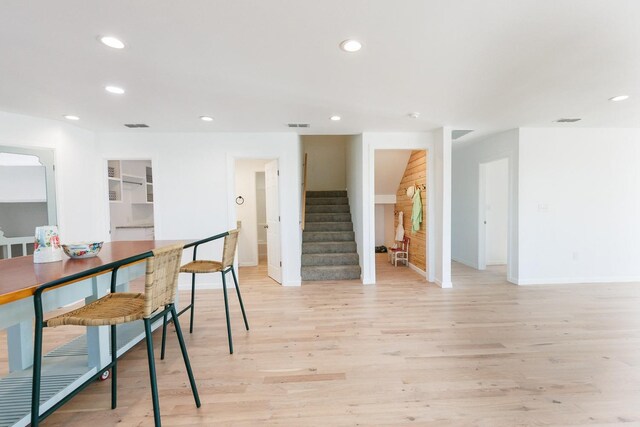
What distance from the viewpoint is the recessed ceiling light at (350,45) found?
1835 millimetres

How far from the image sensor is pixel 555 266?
4.27 meters

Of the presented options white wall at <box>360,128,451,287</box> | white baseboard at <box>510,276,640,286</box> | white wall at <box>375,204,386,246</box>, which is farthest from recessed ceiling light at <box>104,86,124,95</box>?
white wall at <box>375,204,386,246</box>

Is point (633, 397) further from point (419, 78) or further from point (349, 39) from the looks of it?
point (349, 39)

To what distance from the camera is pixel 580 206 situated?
14.0ft

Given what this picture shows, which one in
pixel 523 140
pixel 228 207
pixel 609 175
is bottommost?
pixel 228 207

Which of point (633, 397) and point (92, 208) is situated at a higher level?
point (92, 208)

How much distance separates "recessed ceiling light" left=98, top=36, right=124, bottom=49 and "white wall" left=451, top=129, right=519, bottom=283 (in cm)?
496

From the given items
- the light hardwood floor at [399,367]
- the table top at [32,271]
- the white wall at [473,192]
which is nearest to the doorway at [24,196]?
the light hardwood floor at [399,367]

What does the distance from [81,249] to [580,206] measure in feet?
20.0

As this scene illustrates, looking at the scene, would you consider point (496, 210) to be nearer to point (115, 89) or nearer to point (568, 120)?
point (568, 120)

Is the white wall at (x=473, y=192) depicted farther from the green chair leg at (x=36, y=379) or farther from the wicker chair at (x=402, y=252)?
the green chair leg at (x=36, y=379)

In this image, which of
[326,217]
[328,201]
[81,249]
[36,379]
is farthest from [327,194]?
[36,379]

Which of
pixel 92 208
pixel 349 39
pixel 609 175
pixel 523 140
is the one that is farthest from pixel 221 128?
pixel 609 175

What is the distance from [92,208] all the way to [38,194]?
63 centimetres
